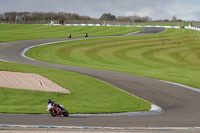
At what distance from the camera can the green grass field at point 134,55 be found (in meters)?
38.3

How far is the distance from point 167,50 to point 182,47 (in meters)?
6.15

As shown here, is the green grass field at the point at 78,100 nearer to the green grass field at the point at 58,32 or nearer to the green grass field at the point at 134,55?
the green grass field at the point at 134,55

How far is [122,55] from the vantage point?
5103cm

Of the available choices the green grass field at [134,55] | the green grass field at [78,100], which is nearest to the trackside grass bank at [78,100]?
the green grass field at [78,100]

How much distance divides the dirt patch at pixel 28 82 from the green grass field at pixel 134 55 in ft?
42.1

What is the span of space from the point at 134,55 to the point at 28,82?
3047 centimetres

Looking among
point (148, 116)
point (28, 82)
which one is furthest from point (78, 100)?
point (28, 82)

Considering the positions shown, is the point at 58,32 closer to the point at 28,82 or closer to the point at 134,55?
the point at 134,55

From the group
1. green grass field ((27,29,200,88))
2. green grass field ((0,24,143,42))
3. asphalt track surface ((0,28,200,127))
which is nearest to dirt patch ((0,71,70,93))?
asphalt track surface ((0,28,200,127))

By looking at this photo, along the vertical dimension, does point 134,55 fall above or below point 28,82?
below

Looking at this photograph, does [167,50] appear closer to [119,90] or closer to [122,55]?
[122,55]

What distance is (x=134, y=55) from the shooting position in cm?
5100

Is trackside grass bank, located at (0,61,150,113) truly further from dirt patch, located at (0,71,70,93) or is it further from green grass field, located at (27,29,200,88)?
green grass field, located at (27,29,200,88)

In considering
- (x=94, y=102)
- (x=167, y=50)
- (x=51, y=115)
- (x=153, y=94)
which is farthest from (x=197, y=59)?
(x=51, y=115)
